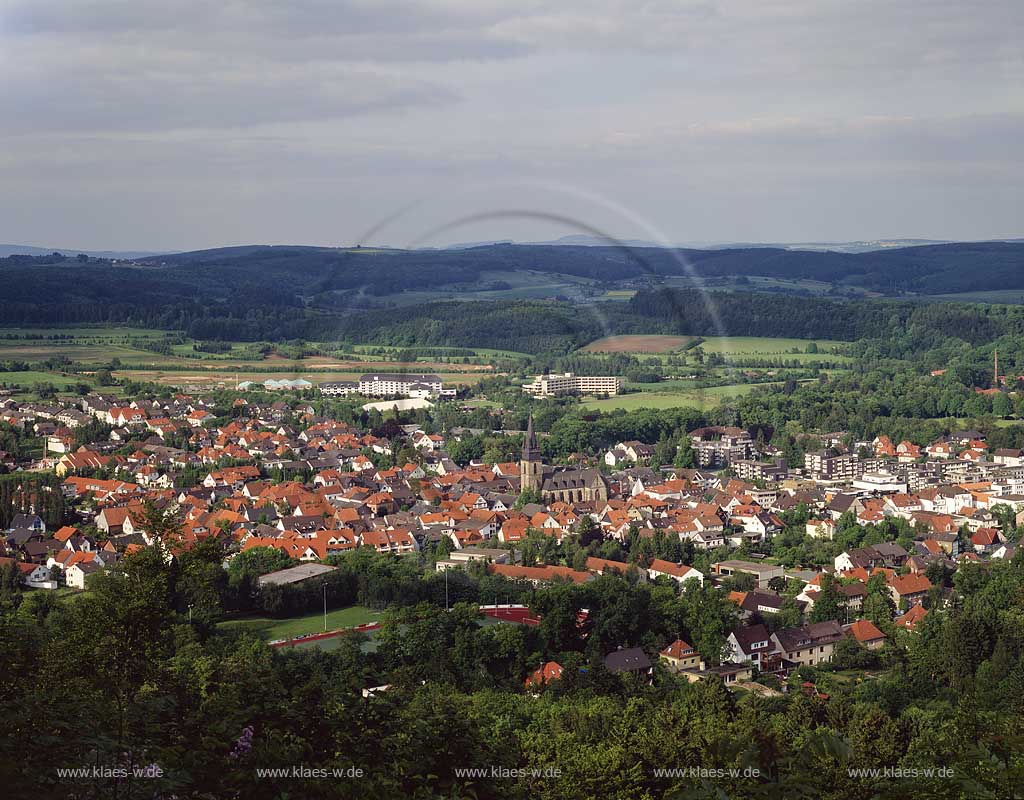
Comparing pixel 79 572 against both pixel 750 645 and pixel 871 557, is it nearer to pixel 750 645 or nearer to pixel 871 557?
pixel 750 645

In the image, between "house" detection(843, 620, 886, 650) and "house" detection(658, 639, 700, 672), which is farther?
"house" detection(843, 620, 886, 650)

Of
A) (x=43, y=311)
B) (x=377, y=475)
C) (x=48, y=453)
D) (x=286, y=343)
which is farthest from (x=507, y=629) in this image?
(x=43, y=311)

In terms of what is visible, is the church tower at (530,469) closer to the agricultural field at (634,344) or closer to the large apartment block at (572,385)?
the large apartment block at (572,385)

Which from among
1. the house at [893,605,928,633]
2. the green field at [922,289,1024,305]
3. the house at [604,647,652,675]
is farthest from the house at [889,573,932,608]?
the green field at [922,289,1024,305]

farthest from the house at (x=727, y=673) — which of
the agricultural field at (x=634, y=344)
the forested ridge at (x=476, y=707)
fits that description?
the agricultural field at (x=634, y=344)

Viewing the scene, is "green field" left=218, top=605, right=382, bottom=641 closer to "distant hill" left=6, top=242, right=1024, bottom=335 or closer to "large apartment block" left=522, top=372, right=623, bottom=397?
"distant hill" left=6, top=242, right=1024, bottom=335
